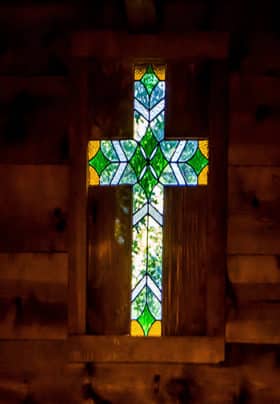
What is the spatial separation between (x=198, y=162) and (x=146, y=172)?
157 millimetres

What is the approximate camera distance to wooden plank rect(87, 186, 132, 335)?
71.7 inches

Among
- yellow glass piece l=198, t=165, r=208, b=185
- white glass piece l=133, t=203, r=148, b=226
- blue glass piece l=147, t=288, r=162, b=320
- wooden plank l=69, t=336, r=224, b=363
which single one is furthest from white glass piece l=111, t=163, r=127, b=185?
wooden plank l=69, t=336, r=224, b=363

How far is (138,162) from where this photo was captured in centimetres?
183

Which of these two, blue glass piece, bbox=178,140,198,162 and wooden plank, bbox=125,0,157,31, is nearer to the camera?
wooden plank, bbox=125,0,157,31

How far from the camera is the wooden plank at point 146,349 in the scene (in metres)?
1.77

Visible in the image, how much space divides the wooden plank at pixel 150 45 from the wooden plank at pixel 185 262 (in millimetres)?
394

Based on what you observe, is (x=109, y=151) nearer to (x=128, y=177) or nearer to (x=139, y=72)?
(x=128, y=177)

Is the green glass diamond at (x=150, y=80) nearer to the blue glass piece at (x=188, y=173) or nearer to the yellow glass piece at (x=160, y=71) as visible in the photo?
the yellow glass piece at (x=160, y=71)
